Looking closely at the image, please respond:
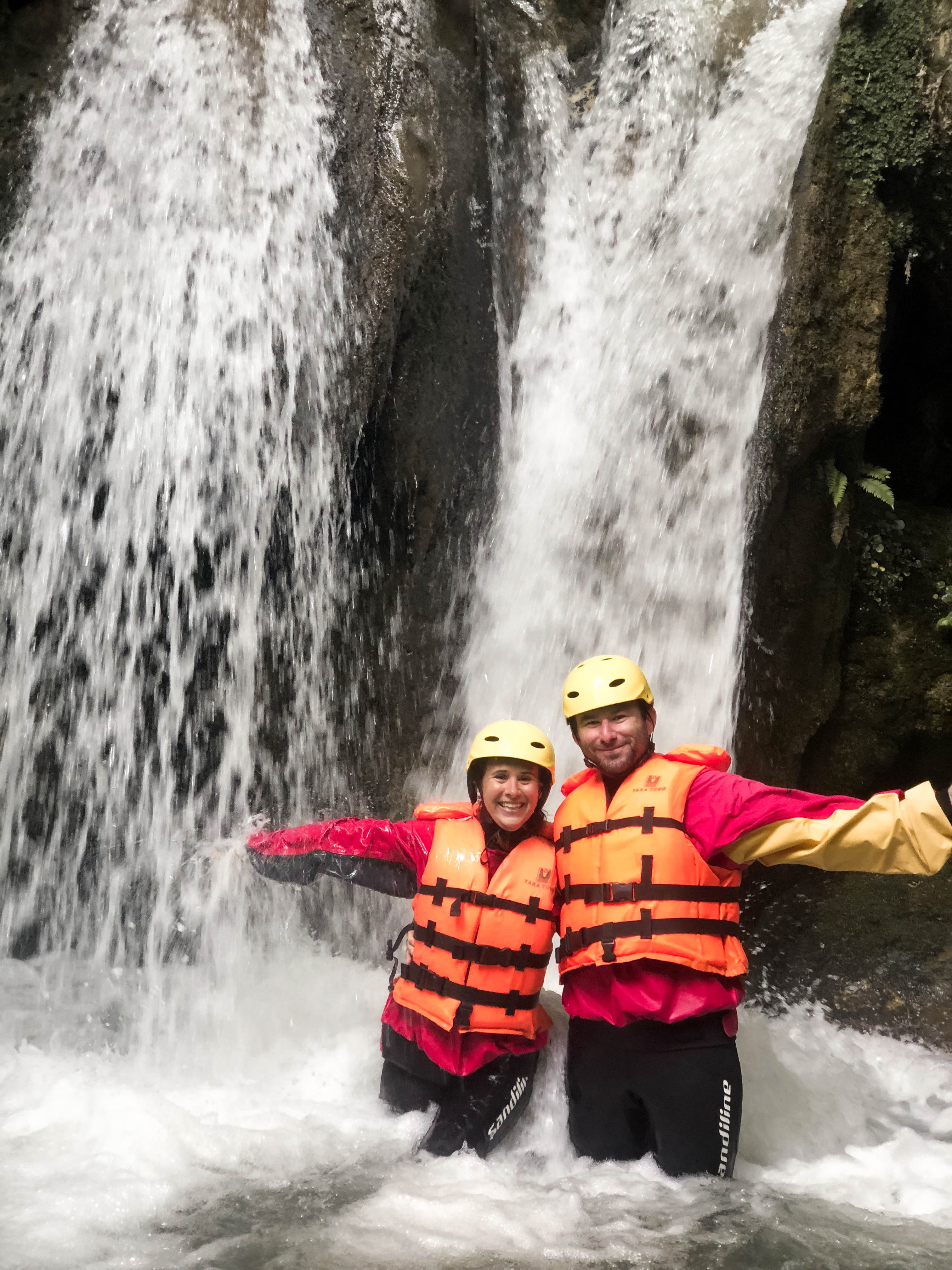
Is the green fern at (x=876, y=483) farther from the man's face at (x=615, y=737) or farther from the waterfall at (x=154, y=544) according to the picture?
the waterfall at (x=154, y=544)

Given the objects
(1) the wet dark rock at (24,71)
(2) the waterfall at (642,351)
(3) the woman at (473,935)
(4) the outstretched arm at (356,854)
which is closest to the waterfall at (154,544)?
(1) the wet dark rock at (24,71)

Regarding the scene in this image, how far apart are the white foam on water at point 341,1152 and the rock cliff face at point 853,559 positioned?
1.75 ft

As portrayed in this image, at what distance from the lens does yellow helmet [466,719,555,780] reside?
12.0 ft

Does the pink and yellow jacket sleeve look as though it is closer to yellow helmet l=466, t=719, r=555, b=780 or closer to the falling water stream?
yellow helmet l=466, t=719, r=555, b=780

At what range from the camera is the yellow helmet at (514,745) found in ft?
12.0

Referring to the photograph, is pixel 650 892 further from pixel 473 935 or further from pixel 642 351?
pixel 642 351

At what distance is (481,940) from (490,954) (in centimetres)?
6

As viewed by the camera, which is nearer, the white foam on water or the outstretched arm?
the white foam on water

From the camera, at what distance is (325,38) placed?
6.21m

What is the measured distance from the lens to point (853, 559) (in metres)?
5.75

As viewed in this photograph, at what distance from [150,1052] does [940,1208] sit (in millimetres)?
3302

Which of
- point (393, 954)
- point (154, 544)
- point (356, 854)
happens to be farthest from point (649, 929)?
point (154, 544)

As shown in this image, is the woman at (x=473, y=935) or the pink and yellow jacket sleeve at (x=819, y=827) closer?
the pink and yellow jacket sleeve at (x=819, y=827)

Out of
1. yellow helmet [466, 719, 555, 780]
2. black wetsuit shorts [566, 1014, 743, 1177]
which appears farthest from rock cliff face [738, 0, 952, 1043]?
black wetsuit shorts [566, 1014, 743, 1177]
